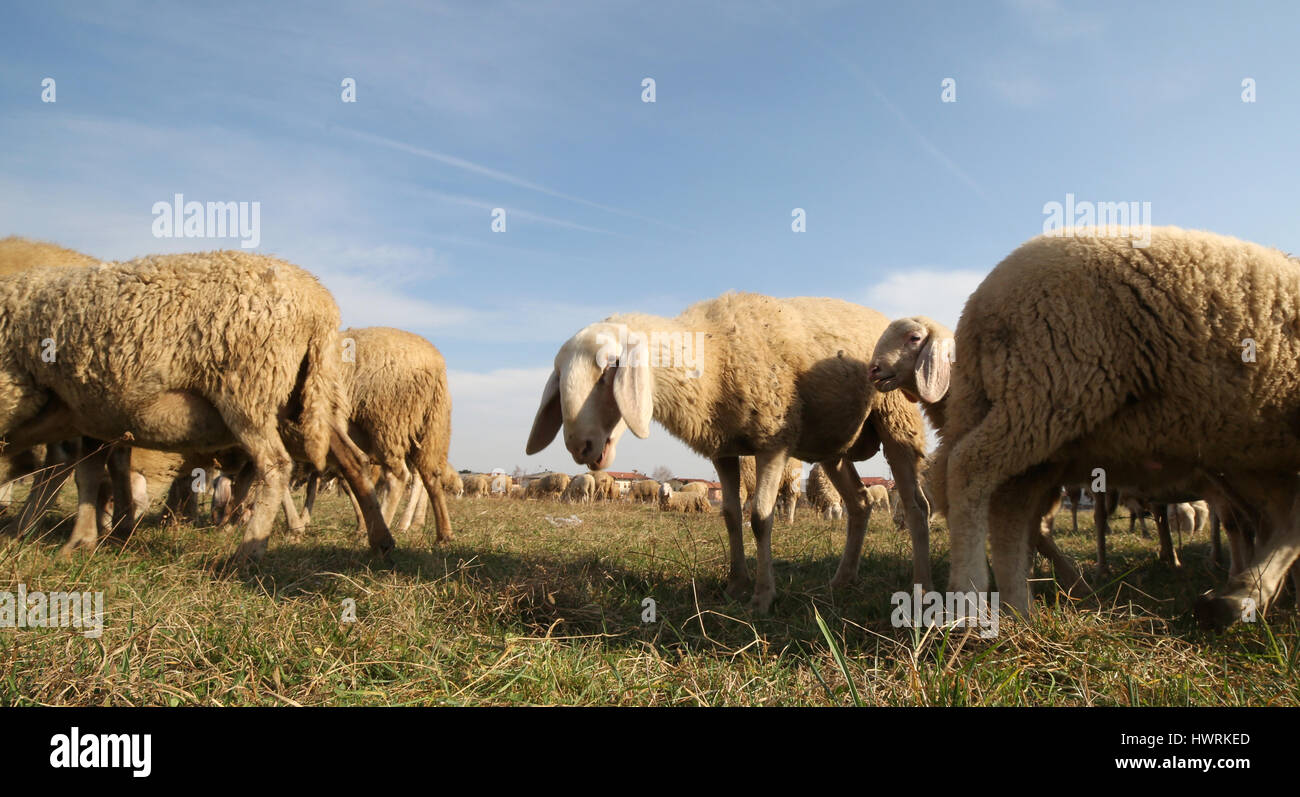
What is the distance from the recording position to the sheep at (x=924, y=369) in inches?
207

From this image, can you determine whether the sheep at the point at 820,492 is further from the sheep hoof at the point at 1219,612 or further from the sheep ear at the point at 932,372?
the sheep hoof at the point at 1219,612

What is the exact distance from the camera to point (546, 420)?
555 cm

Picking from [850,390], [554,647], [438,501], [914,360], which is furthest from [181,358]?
[914,360]

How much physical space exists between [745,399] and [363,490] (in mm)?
3250

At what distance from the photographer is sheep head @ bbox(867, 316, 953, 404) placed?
529 centimetres

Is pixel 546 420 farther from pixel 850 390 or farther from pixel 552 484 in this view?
pixel 552 484

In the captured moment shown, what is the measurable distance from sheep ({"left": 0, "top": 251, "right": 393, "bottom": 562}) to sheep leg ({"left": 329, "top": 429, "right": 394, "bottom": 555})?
0.30 m

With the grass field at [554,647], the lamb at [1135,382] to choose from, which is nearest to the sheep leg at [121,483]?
the grass field at [554,647]

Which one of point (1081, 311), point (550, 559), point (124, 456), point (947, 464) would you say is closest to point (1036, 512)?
point (947, 464)

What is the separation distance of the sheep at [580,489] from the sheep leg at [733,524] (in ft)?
70.3

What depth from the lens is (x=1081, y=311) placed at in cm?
371

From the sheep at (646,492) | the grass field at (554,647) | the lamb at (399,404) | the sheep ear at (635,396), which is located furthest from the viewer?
the sheep at (646,492)
